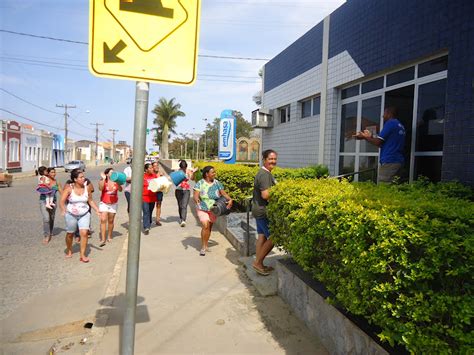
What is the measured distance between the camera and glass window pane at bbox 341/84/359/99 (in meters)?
9.02

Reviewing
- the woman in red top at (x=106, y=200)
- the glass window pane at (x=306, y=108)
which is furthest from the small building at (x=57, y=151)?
the woman in red top at (x=106, y=200)

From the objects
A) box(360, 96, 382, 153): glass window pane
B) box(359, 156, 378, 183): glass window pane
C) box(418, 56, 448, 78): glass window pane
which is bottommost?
box(359, 156, 378, 183): glass window pane

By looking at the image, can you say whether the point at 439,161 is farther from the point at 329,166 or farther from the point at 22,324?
the point at 22,324

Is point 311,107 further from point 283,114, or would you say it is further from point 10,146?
point 10,146

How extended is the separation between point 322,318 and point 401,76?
5.76m

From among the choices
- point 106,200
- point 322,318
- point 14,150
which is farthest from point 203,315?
point 14,150

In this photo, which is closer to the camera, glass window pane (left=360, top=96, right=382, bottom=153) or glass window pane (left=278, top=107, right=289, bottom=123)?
glass window pane (left=360, top=96, right=382, bottom=153)

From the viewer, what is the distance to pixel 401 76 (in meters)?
7.27

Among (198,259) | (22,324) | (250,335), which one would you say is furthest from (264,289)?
(22,324)

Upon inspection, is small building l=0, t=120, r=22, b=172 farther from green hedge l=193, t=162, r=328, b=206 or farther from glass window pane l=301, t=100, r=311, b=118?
green hedge l=193, t=162, r=328, b=206

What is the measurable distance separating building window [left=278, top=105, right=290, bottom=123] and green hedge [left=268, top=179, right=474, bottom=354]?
10780 millimetres

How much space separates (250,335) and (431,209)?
7.36ft

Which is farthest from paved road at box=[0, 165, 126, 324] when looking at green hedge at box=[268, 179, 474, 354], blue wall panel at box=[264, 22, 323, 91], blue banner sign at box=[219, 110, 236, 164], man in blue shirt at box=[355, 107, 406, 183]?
blue wall panel at box=[264, 22, 323, 91]

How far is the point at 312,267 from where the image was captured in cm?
346
